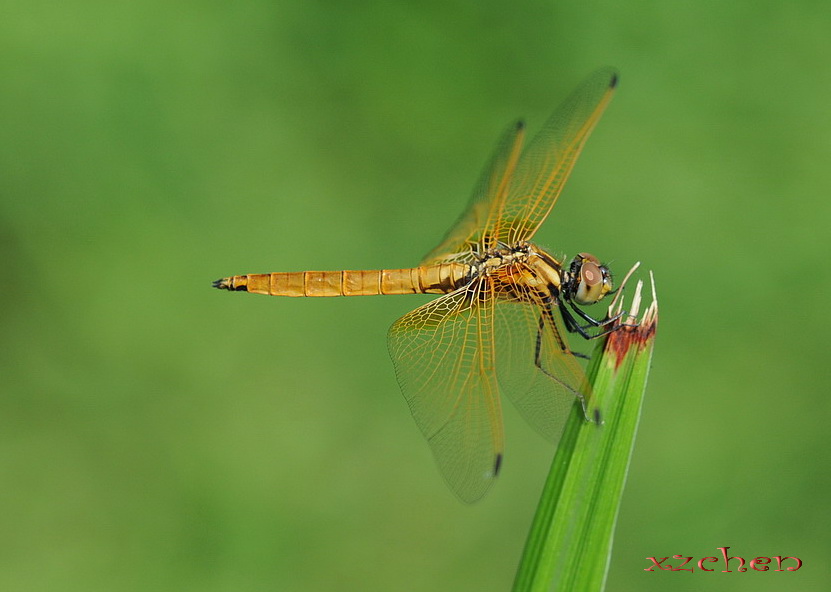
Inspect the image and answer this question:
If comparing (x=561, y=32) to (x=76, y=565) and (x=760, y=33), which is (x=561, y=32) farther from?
(x=76, y=565)

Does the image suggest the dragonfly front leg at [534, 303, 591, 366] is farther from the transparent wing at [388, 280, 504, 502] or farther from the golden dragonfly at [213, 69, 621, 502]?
the transparent wing at [388, 280, 504, 502]

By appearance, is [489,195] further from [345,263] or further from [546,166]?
[345,263]

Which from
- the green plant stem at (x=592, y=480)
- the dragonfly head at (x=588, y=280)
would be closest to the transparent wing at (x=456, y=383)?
the dragonfly head at (x=588, y=280)

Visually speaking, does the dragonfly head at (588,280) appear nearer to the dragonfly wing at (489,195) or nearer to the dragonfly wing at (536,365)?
the dragonfly wing at (536,365)

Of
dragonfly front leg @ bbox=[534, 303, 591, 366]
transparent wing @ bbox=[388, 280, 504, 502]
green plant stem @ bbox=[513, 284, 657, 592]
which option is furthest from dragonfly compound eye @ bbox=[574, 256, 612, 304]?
green plant stem @ bbox=[513, 284, 657, 592]

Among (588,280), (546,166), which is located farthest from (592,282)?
(546,166)

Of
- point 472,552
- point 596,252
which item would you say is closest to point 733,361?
point 596,252
